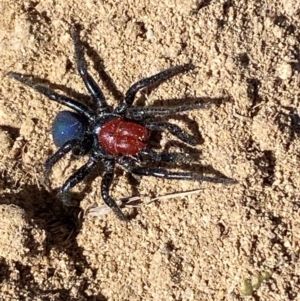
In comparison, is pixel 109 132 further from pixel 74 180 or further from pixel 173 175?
pixel 173 175

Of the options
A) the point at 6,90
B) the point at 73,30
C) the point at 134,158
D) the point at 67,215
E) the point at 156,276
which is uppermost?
the point at 73,30

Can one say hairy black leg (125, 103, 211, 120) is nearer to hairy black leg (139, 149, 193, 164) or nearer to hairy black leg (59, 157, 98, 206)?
hairy black leg (139, 149, 193, 164)

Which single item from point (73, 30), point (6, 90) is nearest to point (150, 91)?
point (73, 30)

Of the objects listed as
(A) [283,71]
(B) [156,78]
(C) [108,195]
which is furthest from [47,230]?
(A) [283,71]

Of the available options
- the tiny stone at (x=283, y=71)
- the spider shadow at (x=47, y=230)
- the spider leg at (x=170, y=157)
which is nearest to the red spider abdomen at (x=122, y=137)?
the spider leg at (x=170, y=157)

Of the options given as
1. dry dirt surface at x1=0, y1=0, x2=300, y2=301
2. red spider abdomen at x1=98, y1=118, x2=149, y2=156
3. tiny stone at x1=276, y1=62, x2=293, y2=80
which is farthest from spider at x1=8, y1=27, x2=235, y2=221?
tiny stone at x1=276, y1=62, x2=293, y2=80

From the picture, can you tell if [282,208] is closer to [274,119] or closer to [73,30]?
[274,119]

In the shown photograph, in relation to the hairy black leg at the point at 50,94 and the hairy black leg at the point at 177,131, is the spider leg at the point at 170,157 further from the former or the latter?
the hairy black leg at the point at 50,94

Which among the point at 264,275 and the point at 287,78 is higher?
the point at 287,78
